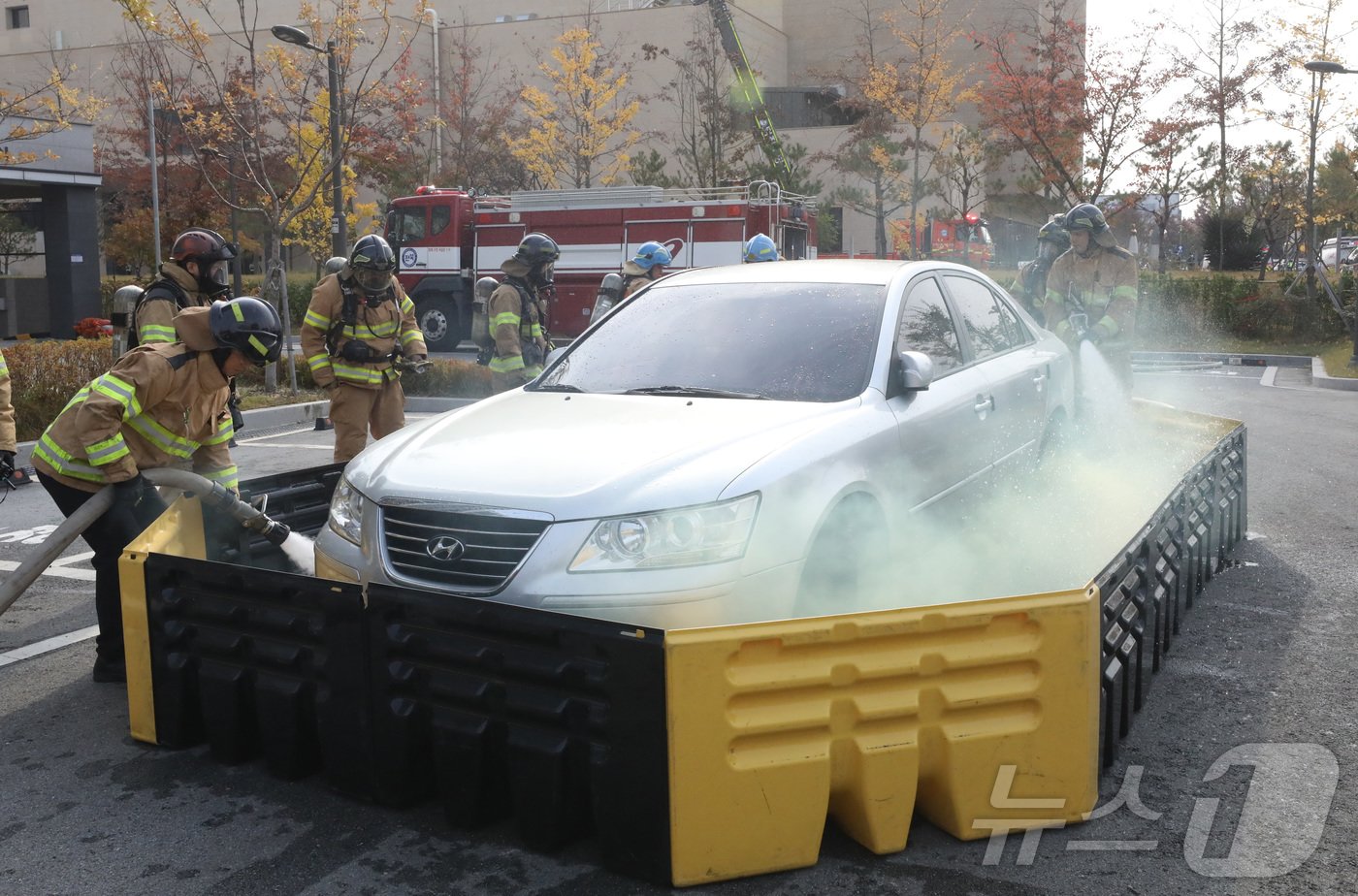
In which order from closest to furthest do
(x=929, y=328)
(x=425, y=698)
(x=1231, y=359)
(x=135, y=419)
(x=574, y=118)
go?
1. (x=425, y=698)
2. (x=135, y=419)
3. (x=929, y=328)
4. (x=1231, y=359)
5. (x=574, y=118)

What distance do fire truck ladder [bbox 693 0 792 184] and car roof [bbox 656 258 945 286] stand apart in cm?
2564

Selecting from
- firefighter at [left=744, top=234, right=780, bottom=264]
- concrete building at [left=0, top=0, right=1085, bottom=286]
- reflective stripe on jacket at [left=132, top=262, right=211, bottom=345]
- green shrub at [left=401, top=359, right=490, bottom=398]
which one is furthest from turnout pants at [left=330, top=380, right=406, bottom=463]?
concrete building at [left=0, top=0, right=1085, bottom=286]

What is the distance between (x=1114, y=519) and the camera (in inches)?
223

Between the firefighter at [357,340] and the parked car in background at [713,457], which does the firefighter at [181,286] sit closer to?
the firefighter at [357,340]

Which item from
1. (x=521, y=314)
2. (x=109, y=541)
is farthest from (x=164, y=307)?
(x=521, y=314)

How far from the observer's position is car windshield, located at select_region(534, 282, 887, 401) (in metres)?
4.55

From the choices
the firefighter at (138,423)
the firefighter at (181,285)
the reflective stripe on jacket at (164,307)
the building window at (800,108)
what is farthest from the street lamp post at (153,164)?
the building window at (800,108)

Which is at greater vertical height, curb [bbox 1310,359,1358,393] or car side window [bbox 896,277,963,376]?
car side window [bbox 896,277,963,376]

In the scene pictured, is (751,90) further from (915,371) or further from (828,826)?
(828,826)

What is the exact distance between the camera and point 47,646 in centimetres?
528

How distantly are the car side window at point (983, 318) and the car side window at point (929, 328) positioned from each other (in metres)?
0.21

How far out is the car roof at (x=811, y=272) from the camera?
16.9 feet

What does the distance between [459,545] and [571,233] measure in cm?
1913

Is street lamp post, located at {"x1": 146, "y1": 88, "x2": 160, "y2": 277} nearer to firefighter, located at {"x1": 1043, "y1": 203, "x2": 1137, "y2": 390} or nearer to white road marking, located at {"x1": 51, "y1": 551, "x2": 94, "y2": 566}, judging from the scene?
white road marking, located at {"x1": 51, "y1": 551, "x2": 94, "y2": 566}
